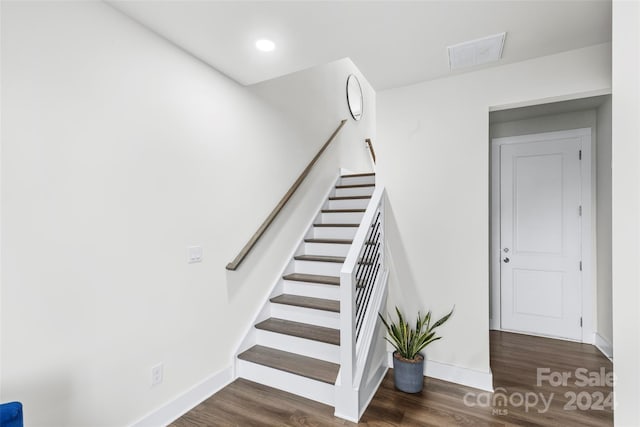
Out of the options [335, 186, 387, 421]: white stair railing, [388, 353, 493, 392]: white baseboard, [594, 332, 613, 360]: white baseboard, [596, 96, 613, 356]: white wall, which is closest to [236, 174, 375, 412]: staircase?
[335, 186, 387, 421]: white stair railing

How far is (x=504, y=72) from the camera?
2.26 m

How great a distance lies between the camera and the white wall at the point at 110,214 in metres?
1.36

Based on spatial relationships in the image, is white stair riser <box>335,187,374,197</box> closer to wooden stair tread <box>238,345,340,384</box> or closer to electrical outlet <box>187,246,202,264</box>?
wooden stair tread <box>238,345,340,384</box>

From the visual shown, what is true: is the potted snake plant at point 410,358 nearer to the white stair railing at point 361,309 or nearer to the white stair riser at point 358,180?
the white stair railing at point 361,309

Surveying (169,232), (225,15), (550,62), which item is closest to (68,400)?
(169,232)

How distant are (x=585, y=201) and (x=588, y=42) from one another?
1.80 meters

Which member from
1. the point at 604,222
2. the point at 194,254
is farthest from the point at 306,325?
the point at 604,222

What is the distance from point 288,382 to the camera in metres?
2.26

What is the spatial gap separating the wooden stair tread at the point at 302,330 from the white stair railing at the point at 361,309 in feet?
0.86

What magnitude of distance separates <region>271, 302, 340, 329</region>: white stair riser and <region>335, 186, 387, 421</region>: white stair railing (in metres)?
0.33

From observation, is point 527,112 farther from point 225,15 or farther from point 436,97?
point 225,15

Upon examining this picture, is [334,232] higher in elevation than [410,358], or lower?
higher

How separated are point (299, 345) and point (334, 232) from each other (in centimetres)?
133
